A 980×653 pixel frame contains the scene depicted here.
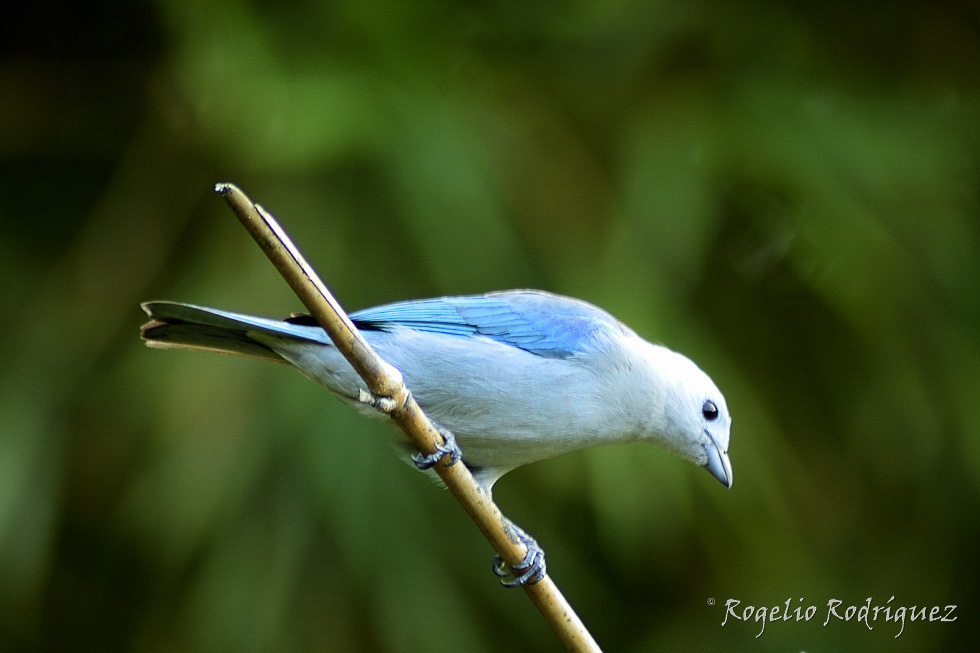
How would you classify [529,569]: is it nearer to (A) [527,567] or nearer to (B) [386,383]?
(A) [527,567]

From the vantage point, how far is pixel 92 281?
13.7 ft

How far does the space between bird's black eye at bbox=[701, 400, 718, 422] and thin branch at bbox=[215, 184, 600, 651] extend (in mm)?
862

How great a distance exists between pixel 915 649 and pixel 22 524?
4176 millimetres

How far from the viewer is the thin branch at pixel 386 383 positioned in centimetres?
150

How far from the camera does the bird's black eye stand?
2789 mm

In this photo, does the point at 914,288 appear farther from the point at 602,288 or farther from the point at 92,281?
the point at 92,281

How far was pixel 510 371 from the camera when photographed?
98.4 inches
